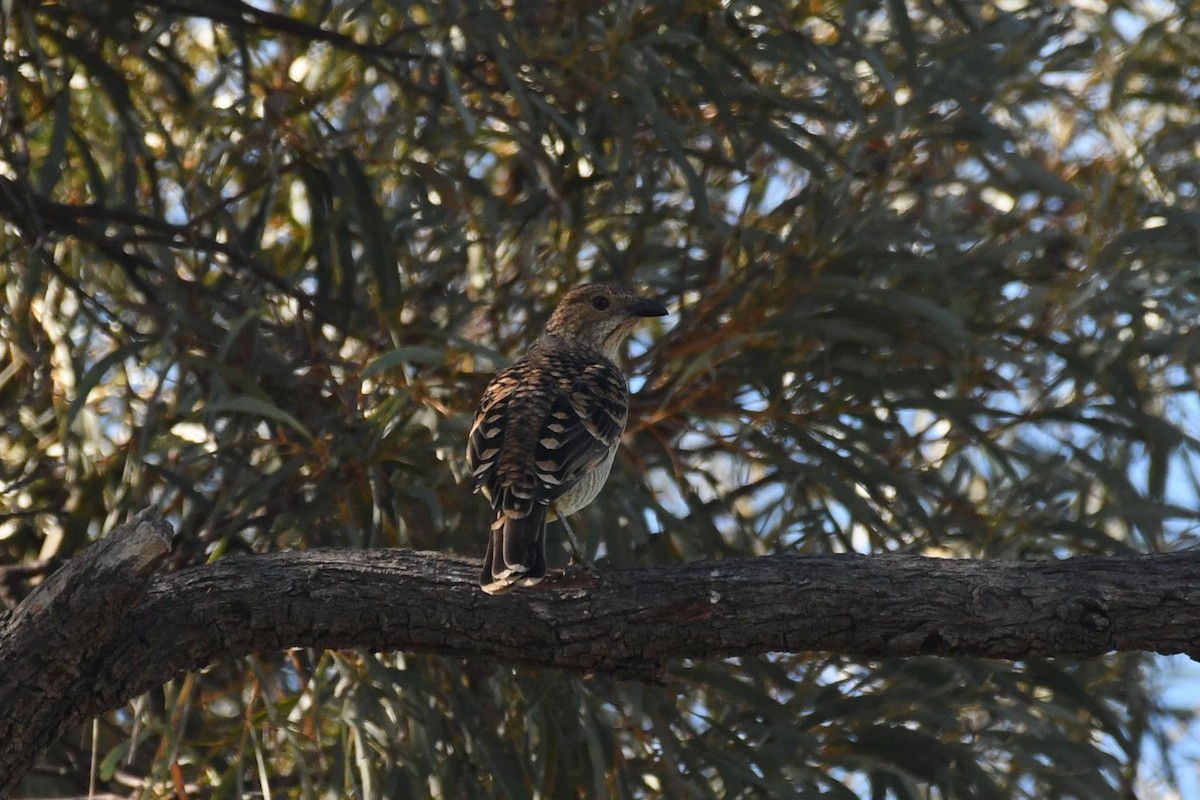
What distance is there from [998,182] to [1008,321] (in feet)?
2.22

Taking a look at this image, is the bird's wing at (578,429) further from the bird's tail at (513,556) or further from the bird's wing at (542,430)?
→ the bird's tail at (513,556)

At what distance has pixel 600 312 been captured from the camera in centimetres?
443

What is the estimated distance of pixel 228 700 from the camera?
4.61 meters

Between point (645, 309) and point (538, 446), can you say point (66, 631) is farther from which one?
point (645, 309)

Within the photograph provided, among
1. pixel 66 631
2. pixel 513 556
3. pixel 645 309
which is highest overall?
pixel 645 309

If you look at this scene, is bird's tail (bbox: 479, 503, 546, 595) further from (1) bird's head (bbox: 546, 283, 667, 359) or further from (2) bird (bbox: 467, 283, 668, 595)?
(1) bird's head (bbox: 546, 283, 667, 359)

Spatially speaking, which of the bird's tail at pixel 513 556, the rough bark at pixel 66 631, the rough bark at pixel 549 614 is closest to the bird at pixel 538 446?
the bird's tail at pixel 513 556

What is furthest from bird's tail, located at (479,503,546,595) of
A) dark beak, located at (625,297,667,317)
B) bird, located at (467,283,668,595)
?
dark beak, located at (625,297,667,317)

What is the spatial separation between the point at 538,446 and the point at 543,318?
143cm

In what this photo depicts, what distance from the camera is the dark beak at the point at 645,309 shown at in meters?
4.37

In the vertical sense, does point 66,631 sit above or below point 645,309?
below

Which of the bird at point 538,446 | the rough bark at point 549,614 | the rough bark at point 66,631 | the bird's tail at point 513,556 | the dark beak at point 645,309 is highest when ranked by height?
the dark beak at point 645,309

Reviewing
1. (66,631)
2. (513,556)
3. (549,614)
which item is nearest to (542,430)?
(513,556)

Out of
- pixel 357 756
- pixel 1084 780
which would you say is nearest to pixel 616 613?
pixel 357 756
